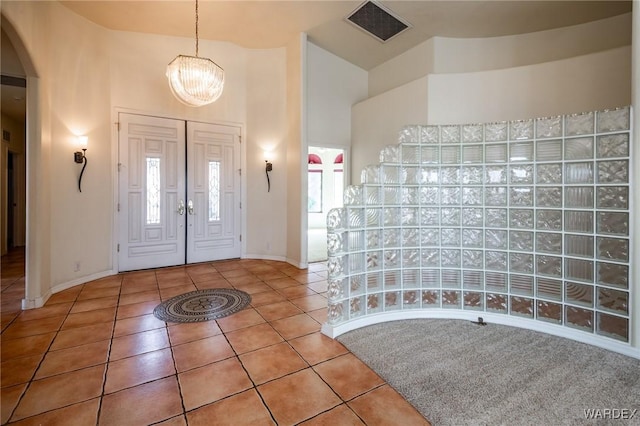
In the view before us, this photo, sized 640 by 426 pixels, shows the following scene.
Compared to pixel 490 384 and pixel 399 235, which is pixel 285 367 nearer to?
pixel 490 384

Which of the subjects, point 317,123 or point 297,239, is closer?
point 297,239

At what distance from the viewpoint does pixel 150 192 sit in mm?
4789

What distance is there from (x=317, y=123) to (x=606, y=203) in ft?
13.8

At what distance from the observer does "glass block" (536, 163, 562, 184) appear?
2660 millimetres

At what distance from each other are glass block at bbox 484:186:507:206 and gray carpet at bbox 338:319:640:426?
120 centimetres

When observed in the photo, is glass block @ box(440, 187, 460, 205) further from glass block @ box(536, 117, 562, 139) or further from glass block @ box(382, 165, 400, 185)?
glass block @ box(536, 117, 562, 139)

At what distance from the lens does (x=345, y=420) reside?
1.65m

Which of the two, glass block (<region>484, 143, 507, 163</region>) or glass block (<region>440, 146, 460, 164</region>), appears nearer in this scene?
glass block (<region>484, 143, 507, 163</region>)

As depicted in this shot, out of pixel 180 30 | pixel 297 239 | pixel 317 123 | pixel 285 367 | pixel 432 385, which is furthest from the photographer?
pixel 317 123

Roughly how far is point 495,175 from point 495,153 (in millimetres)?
220

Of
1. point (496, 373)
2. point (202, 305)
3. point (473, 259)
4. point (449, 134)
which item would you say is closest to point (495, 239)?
point (473, 259)

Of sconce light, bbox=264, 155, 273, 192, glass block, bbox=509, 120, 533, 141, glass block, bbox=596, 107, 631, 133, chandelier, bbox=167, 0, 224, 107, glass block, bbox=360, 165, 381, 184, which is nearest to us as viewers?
glass block, bbox=596, 107, 631, 133

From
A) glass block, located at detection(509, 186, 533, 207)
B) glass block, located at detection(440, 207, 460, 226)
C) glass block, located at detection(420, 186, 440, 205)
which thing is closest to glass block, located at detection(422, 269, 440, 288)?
glass block, located at detection(440, 207, 460, 226)

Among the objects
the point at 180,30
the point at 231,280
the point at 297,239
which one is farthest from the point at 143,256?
the point at 180,30
